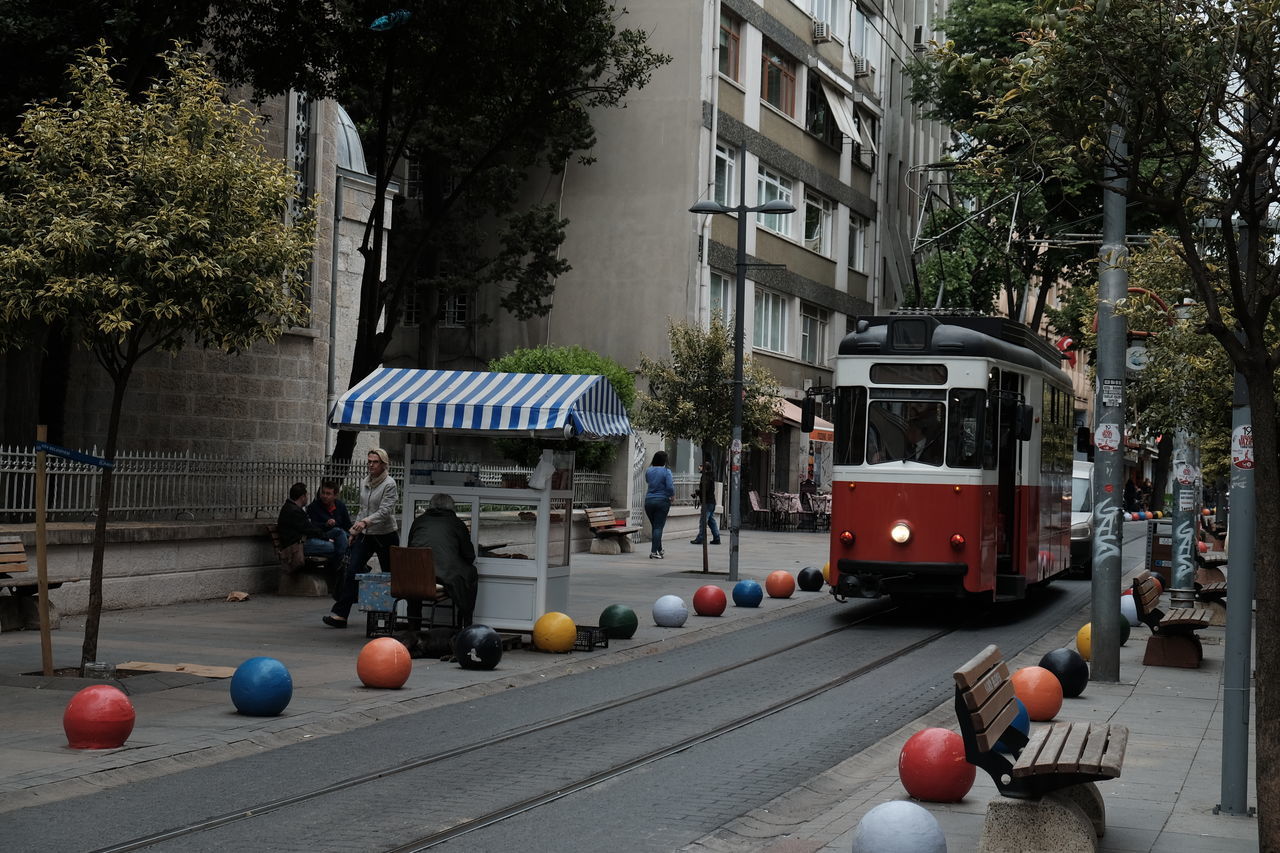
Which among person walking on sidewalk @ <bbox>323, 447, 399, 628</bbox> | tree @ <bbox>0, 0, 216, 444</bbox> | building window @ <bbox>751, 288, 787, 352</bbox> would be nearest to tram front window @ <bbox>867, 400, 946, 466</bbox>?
person walking on sidewalk @ <bbox>323, 447, 399, 628</bbox>

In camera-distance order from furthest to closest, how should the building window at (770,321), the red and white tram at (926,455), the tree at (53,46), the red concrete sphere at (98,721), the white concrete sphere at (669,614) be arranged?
1. the building window at (770,321)
2. the tree at (53,46)
3. the white concrete sphere at (669,614)
4. the red and white tram at (926,455)
5. the red concrete sphere at (98,721)

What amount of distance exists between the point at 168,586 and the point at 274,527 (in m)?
2.05

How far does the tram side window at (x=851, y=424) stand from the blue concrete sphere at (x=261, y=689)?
8728 mm

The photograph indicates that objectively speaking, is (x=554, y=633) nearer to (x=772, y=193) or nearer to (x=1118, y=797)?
(x=1118, y=797)

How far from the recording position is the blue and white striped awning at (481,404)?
14953mm

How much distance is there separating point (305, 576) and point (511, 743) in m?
10.5

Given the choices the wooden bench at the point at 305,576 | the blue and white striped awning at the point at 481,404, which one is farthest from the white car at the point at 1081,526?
the blue and white striped awning at the point at 481,404

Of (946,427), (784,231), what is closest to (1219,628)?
(946,427)

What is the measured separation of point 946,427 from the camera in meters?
17.6

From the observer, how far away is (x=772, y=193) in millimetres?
43625

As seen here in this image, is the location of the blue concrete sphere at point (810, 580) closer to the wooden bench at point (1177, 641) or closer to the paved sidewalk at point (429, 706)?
the paved sidewalk at point (429, 706)

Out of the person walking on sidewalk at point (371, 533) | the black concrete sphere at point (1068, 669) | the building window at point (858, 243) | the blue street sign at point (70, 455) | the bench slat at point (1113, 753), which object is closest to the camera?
the bench slat at point (1113, 753)

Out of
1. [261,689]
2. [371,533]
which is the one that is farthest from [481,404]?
[261,689]

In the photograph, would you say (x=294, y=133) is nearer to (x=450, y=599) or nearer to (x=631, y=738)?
(x=450, y=599)
